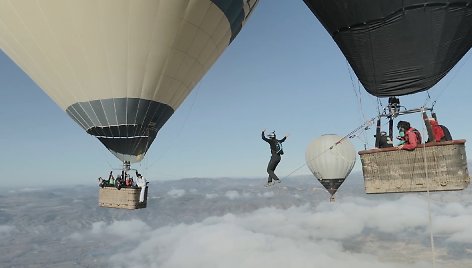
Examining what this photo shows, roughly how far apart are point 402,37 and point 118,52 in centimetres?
969

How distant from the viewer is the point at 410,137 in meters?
9.26

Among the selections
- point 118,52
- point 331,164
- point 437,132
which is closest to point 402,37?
point 437,132

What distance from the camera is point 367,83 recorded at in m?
11.7

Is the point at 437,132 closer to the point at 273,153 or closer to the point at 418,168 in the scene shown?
the point at 418,168

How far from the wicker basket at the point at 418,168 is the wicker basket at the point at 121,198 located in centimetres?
871

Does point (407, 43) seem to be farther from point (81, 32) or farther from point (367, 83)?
point (81, 32)

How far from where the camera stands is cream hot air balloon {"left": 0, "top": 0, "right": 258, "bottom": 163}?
13.7 m

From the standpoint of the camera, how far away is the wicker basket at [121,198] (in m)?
14.9

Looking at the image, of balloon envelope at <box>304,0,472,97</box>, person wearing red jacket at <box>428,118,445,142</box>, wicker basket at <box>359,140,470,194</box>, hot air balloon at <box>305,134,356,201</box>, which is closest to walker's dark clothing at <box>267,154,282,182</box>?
balloon envelope at <box>304,0,472,97</box>

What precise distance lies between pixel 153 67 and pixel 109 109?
240 centimetres

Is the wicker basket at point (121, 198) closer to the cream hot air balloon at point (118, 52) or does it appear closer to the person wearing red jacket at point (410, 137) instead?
the cream hot air balloon at point (118, 52)

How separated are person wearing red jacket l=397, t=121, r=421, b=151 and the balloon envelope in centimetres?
143

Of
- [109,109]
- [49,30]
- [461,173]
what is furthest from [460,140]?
[49,30]

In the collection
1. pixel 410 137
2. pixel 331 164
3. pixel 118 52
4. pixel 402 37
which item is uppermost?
pixel 118 52
